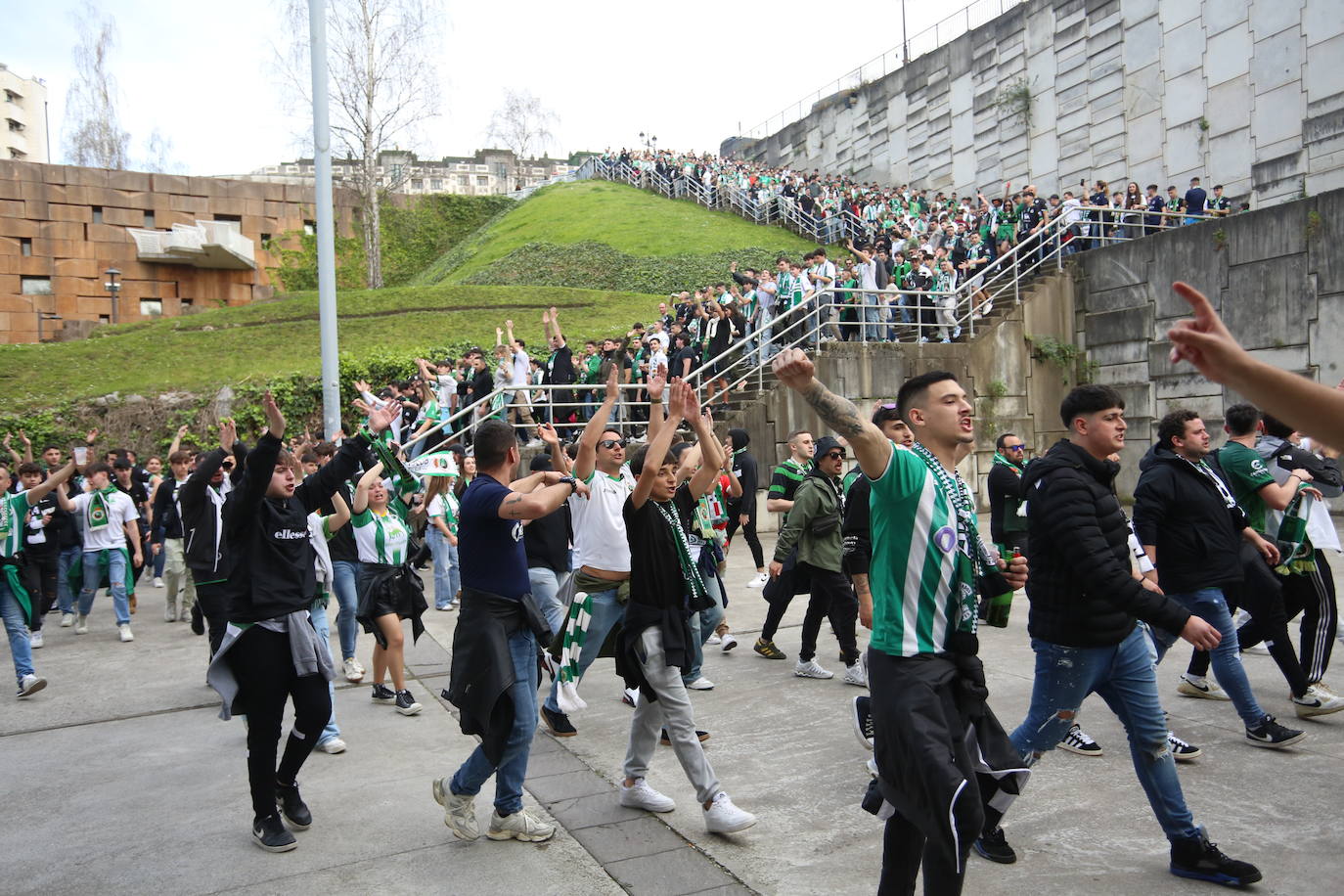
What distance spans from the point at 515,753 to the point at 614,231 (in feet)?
114

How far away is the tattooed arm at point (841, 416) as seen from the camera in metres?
2.90

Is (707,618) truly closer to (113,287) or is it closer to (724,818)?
(724,818)

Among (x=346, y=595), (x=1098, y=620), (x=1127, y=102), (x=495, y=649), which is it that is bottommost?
(x=346, y=595)

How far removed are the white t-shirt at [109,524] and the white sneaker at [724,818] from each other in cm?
846

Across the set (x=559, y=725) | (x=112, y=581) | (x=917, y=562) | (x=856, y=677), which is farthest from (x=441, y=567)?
(x=917, y=562)

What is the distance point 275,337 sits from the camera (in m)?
24.6

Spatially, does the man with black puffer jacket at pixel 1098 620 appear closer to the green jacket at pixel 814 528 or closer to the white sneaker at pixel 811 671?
the green jacket at pixel 814 528

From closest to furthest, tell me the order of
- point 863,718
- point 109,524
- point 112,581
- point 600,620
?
point 863,718 → point 600,620 → point 112,581 → point 109,524

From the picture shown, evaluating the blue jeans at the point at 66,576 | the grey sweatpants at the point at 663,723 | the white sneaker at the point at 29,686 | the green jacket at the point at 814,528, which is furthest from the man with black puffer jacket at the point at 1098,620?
the blue jeans at the point at 66,576

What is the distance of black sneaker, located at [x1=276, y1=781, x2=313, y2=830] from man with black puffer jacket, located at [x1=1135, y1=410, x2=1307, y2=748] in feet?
14.4

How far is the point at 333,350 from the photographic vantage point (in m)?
11.9

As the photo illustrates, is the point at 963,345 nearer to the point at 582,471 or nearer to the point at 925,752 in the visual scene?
the point at 582,471

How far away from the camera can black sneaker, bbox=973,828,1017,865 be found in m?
3.90

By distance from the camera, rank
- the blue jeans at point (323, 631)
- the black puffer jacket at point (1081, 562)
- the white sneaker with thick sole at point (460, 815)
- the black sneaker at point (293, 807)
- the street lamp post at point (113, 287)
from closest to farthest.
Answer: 1. the black puffer jacket at point (1081, 562)
2. the white sneaker with thick sole at point (460, 815)
3. the black sneaker at point (293, 807)
4. the blue jeans at point (323, 631)
5. the street lamp post at point (113, 287)
